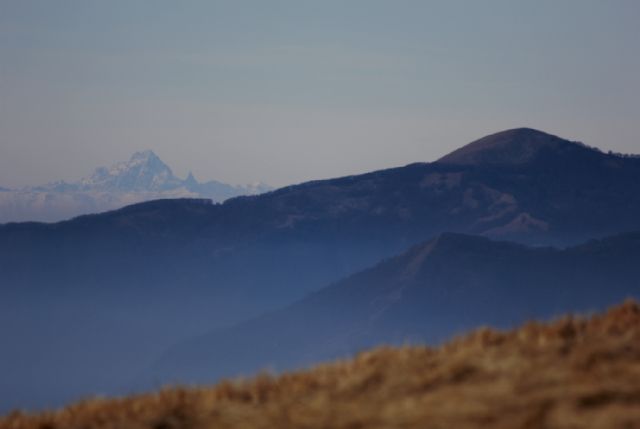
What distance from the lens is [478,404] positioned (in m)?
14.6

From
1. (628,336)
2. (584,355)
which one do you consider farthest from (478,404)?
(628,336)

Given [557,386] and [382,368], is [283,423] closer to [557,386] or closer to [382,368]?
[382,368]

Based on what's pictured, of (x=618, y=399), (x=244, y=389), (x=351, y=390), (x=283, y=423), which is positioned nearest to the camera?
(x=618, y=399)

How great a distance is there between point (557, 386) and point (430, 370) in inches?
92.2

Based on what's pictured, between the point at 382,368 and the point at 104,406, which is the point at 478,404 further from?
the point at 104,406

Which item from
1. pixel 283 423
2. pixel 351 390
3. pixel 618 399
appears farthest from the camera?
pixel 351 390

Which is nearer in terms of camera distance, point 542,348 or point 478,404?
point 478,404

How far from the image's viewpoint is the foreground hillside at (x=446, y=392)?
46.8 feet

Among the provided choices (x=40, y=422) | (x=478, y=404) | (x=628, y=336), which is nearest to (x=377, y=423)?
(x=478, y=404)

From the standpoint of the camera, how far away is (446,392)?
15383 mm

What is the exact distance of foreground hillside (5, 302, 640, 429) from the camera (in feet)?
46.8

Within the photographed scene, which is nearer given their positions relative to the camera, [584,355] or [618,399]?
[618,399]

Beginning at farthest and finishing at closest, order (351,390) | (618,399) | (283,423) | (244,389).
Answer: (244,389), (351,390), (283,423), (618,399)

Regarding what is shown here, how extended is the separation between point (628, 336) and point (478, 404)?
381 centimetres
